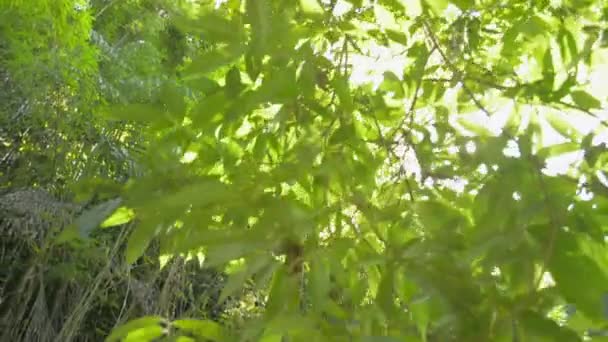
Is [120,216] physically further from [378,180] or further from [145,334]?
[378,180]

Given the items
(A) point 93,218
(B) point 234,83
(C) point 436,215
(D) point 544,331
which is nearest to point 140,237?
(A) point 93,218

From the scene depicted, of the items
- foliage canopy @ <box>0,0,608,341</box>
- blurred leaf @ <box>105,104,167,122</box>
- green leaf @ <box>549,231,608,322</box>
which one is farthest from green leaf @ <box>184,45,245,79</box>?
green leaf @ <box>549,231,608,322</box>

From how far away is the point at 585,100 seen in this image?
80 centimetres

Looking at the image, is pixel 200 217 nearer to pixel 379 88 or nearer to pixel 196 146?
pixel 196 146

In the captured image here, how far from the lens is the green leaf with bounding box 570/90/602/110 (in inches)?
31.6

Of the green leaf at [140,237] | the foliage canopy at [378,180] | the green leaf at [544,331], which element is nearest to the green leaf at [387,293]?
the foliage canopy at [378,180]

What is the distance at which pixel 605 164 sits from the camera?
0.74 m

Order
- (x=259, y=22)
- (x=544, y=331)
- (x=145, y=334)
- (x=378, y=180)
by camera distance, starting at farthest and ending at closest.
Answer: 1. (x=378, y=180)
2. (x=145, y=334)
3. (x=259, y=22)
4. (x=544, y=331)

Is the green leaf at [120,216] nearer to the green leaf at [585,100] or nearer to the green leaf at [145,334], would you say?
the green leaf at [145,334]

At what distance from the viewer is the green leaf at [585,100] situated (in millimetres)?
803

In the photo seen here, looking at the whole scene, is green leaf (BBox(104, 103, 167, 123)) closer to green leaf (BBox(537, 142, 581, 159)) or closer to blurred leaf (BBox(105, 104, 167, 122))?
blurred leaf (BBox(105, 104, 167, 122))

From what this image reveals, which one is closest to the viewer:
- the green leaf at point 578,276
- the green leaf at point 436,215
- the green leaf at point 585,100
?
the green leaf at point 578,276

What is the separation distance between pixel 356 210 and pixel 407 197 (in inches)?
3.3

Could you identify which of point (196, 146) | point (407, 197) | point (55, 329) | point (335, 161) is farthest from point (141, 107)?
point (55, 329)
